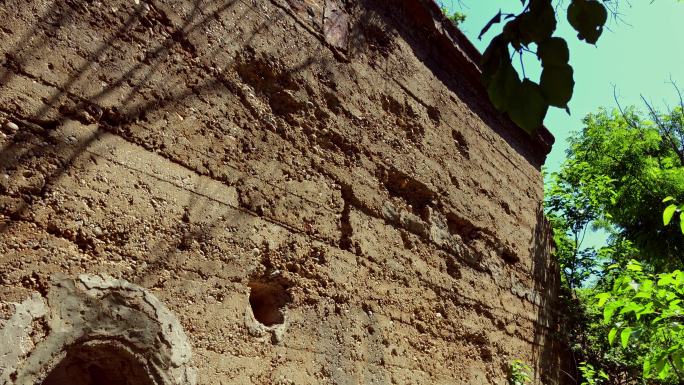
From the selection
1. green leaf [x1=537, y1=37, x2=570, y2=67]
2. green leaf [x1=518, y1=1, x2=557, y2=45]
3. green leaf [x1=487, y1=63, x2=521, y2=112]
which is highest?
green leaf [x1=518, y1=1, x2=557, y2=45]

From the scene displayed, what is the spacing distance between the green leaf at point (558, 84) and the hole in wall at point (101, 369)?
166cm

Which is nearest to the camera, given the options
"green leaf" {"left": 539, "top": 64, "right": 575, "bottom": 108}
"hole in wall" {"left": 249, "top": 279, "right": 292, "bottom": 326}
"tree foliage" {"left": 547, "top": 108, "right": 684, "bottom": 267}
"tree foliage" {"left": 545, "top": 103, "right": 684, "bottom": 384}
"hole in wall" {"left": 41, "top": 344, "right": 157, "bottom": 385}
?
"green leaf" {"left": 539, "top": 64, "right": 575, "bottom": 108}

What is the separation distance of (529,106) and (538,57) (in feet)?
0.47

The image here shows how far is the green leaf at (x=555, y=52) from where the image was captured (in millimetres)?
1549

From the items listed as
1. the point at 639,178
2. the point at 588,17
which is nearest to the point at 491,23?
the point at 588,17

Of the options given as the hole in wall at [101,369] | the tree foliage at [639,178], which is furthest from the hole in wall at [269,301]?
the tree foliage at [639,178]

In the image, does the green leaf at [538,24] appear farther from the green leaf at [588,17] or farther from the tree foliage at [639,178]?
the tree foliage at [639,178]

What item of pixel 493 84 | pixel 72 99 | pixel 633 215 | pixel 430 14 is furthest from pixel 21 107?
pixel 633 215

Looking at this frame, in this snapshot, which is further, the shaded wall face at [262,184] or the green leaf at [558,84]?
the shaded wall face at [262,184]

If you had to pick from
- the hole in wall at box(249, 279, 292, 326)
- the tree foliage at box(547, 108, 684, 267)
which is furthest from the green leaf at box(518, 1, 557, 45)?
the tree foliage at box(547, 108, 684, 267)

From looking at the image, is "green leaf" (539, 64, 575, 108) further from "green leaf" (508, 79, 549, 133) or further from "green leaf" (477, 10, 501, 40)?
"green leaf" (477, 10, 501, 40)

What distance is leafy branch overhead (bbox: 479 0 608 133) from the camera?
5.07 feet

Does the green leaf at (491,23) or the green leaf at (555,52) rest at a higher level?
the green leaf at (491,23)

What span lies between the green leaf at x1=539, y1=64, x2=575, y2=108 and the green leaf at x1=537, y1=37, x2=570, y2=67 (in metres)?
0.01
